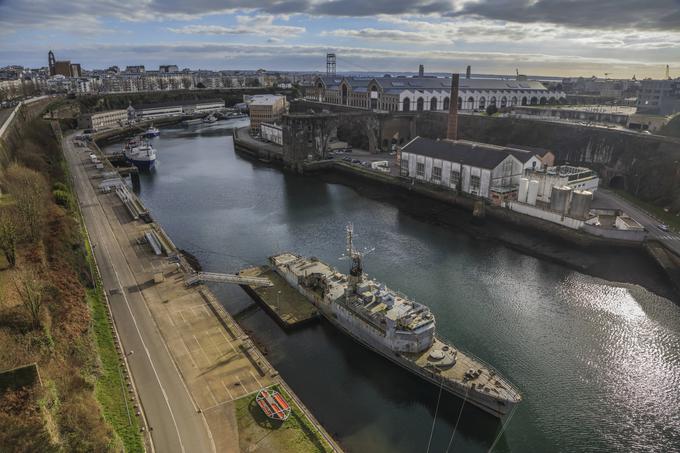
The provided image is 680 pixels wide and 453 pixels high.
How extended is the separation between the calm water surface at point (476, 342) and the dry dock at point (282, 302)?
2.51ft

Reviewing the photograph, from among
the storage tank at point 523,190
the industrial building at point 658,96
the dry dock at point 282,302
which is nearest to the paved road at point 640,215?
the storage tank at point 523,190

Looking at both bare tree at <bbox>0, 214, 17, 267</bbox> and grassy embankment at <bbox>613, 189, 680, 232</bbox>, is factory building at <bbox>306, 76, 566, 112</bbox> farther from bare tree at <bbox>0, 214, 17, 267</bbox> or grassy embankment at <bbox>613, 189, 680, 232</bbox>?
bare tree at <bbox>0, 214, 17, 267</bbox>

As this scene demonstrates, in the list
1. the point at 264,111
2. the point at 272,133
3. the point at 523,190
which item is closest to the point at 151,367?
the point at 523,190

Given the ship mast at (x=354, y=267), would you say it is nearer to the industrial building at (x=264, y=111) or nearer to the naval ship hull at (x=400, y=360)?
the naval ship hull at (x=400, y=360)

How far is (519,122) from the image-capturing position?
279ft

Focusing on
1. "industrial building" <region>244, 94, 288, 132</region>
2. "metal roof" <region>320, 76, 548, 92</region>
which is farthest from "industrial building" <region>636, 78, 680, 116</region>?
"industrial building" <region>244, 94, 288, 132</region>

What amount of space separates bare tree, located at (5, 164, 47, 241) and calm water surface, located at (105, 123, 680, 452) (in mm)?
13503

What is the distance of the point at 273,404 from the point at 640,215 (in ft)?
160

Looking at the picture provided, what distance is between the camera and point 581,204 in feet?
159

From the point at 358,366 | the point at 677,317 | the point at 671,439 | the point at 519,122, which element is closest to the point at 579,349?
the point at 671,439

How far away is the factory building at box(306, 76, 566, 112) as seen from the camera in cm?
10256

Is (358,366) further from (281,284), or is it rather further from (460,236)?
(460,236)

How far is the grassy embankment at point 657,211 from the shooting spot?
47.9 meters

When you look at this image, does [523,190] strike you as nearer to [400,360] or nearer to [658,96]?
[400,360]
